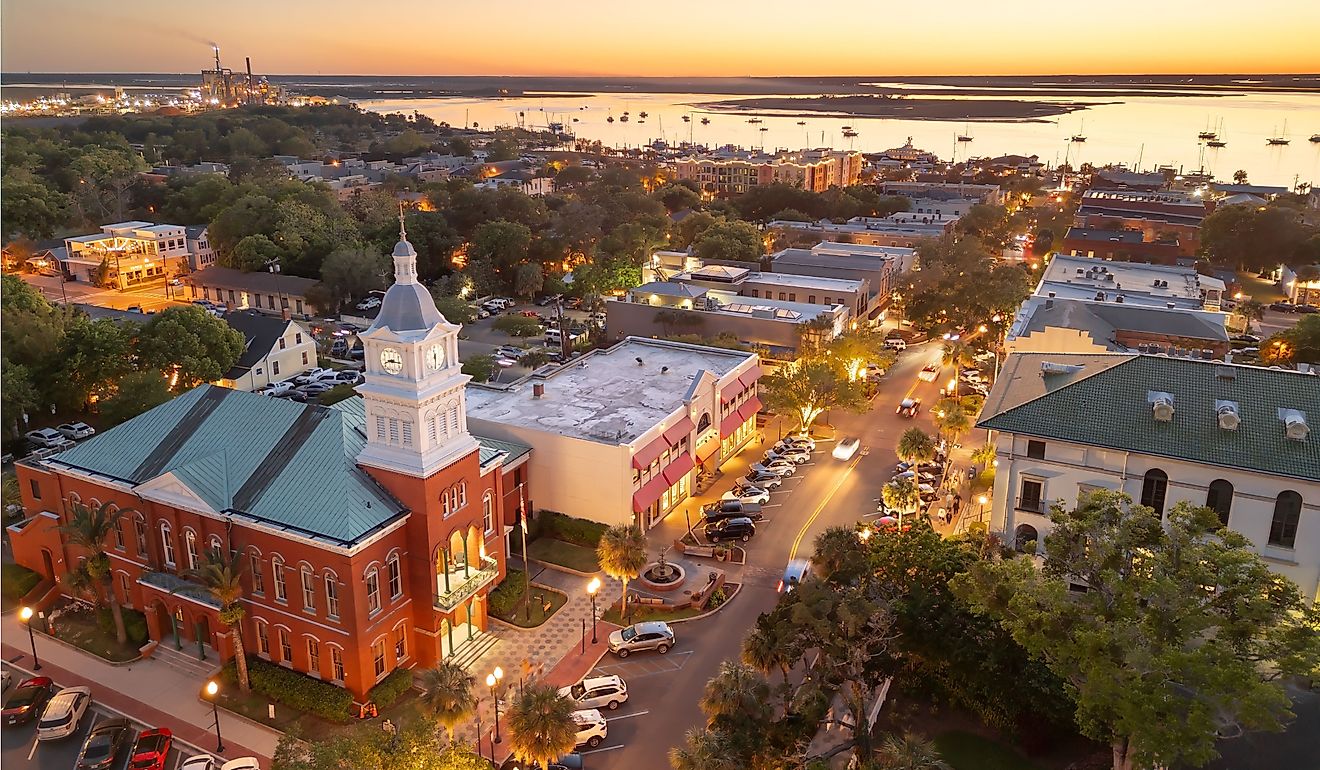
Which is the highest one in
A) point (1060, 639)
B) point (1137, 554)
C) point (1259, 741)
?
point (1137, 554)

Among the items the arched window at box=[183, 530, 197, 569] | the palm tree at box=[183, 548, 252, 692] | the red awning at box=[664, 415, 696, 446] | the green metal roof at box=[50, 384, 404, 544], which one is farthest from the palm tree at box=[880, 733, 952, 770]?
the arched window at box=[183, 530, 197, 569]

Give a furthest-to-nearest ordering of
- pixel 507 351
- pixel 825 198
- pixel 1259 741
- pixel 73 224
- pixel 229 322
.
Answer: pixel 825 198 → pixel 73 224 → pixel 507 351 → pixel 229 322 → pixel 1259 741

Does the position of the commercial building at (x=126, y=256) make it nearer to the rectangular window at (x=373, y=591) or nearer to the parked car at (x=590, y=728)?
the rectangular window at (x=373, y=591)

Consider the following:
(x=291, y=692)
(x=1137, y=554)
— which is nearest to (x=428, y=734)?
(x=291, y=692)

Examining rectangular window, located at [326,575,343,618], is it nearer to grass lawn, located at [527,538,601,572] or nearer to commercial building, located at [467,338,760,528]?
grass lawn, located at [527,538,601,572]

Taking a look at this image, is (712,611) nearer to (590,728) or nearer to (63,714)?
(590,728)

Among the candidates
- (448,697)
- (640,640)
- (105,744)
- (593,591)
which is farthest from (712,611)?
(105,744)

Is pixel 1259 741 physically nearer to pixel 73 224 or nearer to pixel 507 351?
pixel 507 351

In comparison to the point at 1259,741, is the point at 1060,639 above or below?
above
